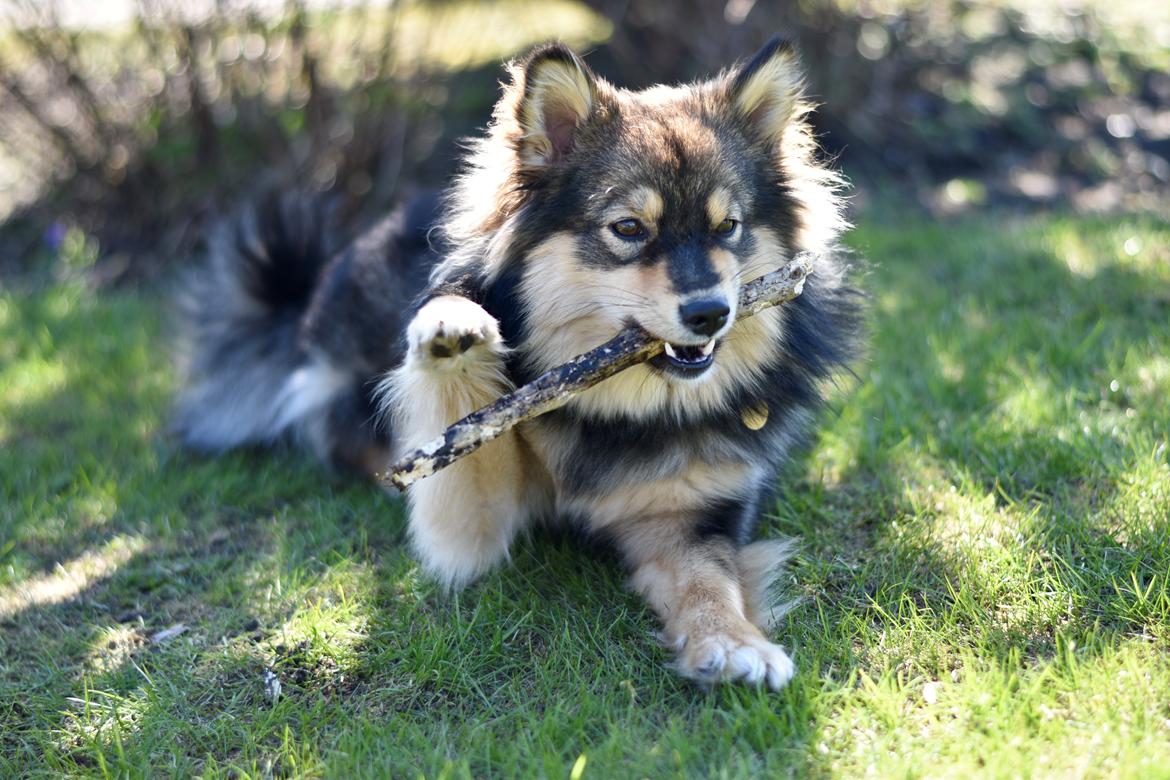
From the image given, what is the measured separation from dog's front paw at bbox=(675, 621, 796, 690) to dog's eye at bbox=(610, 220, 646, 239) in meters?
1.16

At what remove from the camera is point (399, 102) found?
6.76 metres

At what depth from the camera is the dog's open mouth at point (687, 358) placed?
2.95 metres

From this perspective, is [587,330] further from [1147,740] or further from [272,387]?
[272,387]

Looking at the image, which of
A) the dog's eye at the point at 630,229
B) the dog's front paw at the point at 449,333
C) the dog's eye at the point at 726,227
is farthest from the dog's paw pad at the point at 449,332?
the dog's eye at the point at 726,227

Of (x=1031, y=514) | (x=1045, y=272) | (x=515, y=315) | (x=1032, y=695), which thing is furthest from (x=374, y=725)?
(x=1045, y=272)

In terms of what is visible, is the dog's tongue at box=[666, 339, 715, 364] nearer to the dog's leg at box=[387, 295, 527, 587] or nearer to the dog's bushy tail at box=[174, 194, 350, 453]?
the dog's leg at box=[387, 295, 527, 587]

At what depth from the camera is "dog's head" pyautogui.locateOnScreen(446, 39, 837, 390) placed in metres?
2.91

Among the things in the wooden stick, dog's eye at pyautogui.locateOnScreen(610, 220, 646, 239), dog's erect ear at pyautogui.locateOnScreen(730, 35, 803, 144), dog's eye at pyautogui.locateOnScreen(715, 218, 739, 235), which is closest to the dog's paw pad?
the wooden stick

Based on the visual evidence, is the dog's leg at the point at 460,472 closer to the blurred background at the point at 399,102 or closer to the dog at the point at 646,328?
the dog at the point at 646,328

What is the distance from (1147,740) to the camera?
238 cm

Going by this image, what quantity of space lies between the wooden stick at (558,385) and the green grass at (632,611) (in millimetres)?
654

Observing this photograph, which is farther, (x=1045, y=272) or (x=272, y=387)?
(x=1045, y=272)

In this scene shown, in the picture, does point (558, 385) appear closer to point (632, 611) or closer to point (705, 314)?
point (705, 314)

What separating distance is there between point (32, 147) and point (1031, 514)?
20.6 ft
